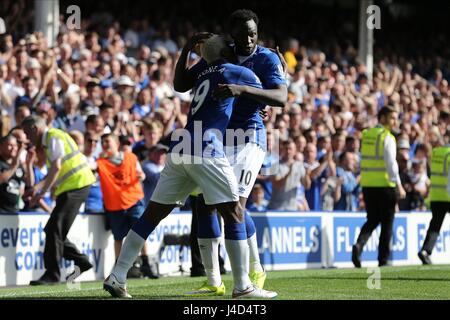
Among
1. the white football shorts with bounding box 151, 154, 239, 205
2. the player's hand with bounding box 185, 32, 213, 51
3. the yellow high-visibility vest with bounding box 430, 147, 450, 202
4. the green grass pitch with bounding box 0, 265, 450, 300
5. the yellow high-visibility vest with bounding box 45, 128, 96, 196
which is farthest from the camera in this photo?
the yellow high-visibility vest with bounding box 430, 147, 450, 202

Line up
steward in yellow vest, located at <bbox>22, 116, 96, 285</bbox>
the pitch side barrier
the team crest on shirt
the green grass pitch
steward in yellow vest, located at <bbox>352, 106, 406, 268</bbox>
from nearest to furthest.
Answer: the team crest on shirt, the green grass pitch, steward in yellow vest, located at <bbox>22, 116, 96, 285</bbox>, the pitch side barrier, steward in yellow vest, located at <bbox>352, 106, 406, 268</bbox>

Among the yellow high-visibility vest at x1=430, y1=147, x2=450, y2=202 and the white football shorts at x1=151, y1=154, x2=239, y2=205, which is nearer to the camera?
the white football shorts at x1=151, y1=154, x2=239, y2=205

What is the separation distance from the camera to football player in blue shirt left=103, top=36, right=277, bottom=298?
30.2 ft

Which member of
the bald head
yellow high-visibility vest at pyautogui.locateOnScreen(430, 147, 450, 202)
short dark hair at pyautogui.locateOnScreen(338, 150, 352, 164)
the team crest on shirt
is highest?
the team crest on shirt

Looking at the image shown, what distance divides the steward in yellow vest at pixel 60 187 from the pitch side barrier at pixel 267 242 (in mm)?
429

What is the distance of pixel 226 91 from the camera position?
8.98 m

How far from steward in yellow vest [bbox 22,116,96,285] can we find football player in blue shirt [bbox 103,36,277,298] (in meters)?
3.64

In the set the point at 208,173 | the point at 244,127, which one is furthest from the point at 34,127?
the point at 208,173

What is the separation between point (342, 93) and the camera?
2277 cm

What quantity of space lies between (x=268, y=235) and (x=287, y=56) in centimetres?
896

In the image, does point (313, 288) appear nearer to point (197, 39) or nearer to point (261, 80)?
point (261, 80)

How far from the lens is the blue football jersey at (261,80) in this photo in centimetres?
979

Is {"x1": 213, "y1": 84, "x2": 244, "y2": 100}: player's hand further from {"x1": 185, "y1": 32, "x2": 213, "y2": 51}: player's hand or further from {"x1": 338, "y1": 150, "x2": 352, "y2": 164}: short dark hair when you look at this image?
{"x1": 338, "y1": 150, "x2": 352, "y2": 164}: short dark hair

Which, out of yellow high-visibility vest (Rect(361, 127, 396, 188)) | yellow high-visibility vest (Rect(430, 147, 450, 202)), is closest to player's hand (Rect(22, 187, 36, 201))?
yellow high-visibility vest (Rect(361, 127, 396, 188))
